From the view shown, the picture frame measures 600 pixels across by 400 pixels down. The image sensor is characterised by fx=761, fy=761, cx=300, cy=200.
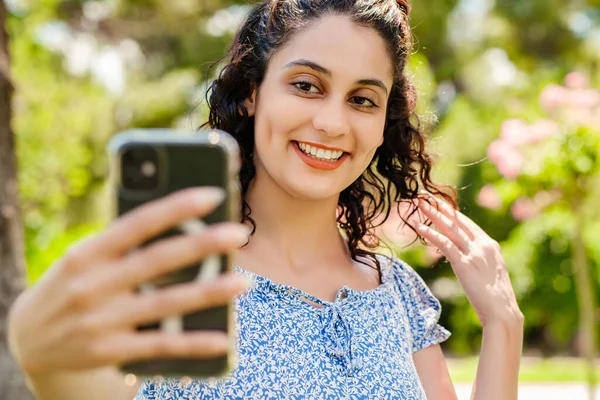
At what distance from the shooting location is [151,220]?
758mm

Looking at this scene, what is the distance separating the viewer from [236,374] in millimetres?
1566

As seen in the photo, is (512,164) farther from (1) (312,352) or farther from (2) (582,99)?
(1) (312,352)

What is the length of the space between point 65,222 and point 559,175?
46.5ft

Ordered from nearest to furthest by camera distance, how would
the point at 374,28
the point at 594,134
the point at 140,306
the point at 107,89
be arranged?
1. the point at 140,306
2. the point at 374,28
3. the point at 594,134
4. the point at 107,89

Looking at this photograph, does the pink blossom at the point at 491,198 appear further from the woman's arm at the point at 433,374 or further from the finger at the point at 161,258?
the finger at the point at 161,258

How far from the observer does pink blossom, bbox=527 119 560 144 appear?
5625mm

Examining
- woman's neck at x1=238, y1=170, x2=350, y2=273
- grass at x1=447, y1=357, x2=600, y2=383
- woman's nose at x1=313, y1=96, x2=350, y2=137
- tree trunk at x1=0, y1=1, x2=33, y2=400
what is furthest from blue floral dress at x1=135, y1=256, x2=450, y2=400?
grass at x1=447, y1=357, x2=600, y2=383

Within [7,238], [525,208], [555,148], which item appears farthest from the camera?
[525,208]

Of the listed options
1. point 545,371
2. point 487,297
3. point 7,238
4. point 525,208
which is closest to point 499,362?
point 487,297

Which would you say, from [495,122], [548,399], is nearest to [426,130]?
[548,399]

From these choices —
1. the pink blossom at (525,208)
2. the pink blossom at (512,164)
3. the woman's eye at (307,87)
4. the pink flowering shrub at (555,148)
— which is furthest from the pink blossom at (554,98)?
the woman's eye at (307,87)

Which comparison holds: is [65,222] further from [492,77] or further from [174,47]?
[492,77]

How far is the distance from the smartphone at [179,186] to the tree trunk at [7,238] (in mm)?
3173

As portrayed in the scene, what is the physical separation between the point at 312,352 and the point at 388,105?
745 millimetres
